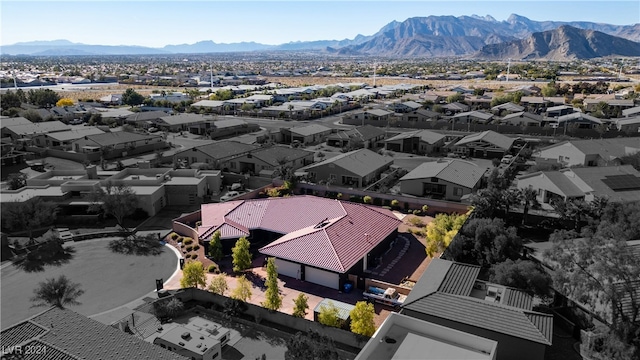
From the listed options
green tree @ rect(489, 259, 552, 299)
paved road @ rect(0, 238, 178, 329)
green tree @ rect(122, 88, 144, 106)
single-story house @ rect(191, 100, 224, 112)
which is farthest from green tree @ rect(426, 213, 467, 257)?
green tree @ rect(122, 88, 144, 106)

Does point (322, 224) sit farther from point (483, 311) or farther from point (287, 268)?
point (483, 311)

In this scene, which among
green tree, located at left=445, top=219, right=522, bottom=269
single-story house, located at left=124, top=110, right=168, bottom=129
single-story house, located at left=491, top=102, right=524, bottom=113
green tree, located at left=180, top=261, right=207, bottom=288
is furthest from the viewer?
single-story house, located at left=491, top=102, right=524, bottom=113

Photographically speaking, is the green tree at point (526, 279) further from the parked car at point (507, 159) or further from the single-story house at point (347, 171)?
the parked car at point (507, 159)

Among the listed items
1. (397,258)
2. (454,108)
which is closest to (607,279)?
(397,258)

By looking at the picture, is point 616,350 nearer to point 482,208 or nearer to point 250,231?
point 482,208

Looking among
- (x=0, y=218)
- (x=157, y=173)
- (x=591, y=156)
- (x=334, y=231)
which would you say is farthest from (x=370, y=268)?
(x=591, y=156)

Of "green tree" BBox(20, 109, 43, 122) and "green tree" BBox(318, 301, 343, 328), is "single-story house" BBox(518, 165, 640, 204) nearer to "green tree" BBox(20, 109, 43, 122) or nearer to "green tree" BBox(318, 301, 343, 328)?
"green tree" BBox(318, 301, 343, 328)

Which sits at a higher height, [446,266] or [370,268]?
[446,266]
